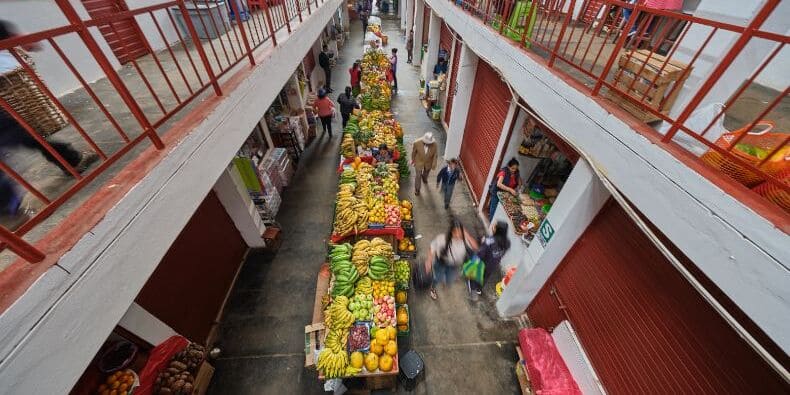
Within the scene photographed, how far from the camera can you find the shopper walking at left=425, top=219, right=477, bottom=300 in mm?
5316

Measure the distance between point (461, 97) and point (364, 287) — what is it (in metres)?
6.06

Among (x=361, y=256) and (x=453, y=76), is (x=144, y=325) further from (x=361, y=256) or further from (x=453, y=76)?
(x=453, y=76)

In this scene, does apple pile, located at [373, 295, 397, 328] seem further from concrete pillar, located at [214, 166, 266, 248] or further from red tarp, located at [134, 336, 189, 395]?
concrete pillar, located at [214, 166, 266, 248]

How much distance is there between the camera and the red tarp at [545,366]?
4121mm

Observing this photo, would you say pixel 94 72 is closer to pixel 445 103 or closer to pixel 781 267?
pixel 781 267

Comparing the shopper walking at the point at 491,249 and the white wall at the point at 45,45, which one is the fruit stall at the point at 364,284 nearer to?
the shopper walking at the point at 491,249

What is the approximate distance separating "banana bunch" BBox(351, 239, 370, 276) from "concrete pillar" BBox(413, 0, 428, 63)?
51.9 feet

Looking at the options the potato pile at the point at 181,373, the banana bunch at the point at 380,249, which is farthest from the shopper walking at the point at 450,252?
the potato pile at the point at 181,373

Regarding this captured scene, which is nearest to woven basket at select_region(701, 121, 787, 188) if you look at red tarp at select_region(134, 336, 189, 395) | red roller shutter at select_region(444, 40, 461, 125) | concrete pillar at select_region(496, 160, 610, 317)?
concrete pillar at select_region(496, 160, 610, 317)

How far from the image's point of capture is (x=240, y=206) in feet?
19.3

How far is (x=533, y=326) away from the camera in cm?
530

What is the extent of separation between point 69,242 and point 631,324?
5.44 meters

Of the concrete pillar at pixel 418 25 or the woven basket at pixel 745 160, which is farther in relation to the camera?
the concrete pillar at pixel 418 25

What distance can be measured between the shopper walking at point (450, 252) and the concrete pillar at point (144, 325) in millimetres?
4567
